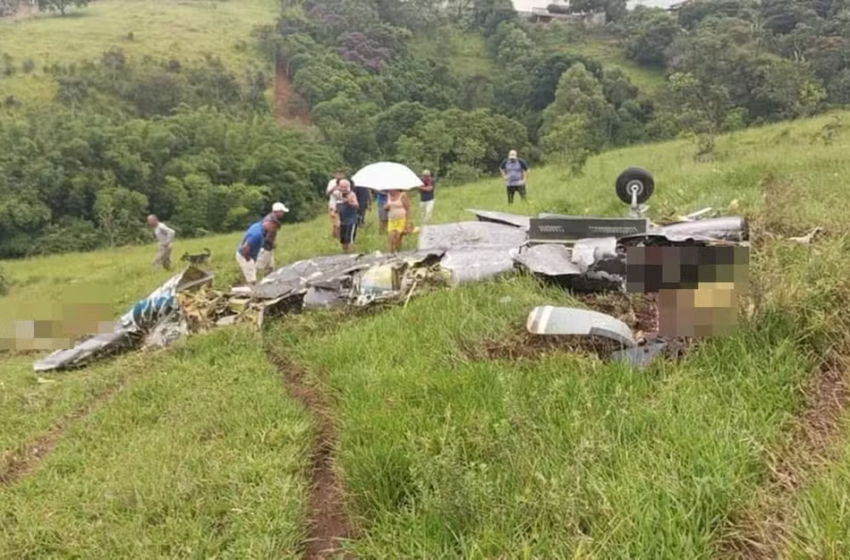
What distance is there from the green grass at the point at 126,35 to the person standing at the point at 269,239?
50299mm

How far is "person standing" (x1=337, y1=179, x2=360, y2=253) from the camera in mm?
10477

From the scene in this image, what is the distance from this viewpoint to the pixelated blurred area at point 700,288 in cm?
408

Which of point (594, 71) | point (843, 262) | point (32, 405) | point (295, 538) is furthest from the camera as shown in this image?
point (594, 71)

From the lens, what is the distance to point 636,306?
5574 mm

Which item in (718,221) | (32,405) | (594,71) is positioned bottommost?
(32,405)

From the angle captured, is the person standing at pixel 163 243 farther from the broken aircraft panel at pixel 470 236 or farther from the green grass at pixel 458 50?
the green grass at pixel 458 50

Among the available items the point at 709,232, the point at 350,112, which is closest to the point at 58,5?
the point at 350,112

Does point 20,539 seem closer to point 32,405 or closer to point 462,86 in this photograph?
point 32,405

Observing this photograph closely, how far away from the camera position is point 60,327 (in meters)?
8.45

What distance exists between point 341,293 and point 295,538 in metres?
4.35

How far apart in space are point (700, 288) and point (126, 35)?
2893 inches

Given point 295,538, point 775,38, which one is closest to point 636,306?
point 295,538

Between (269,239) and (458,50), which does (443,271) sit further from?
(458,50)

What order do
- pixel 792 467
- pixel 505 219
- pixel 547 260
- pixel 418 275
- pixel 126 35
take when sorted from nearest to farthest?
1. pixel 792 467
2. pixel 547 260
3. pixel 418 275
4. pixel 505 219
5. pixel 126 35
